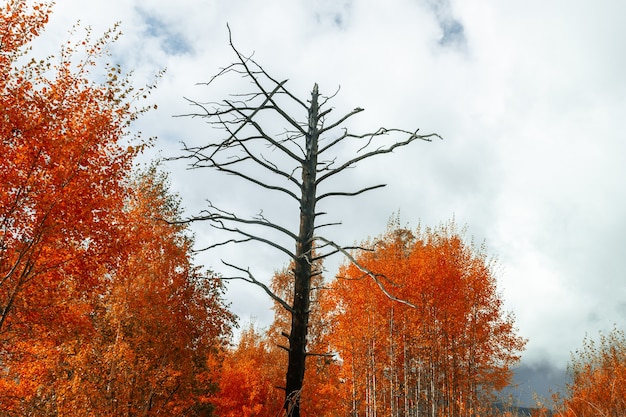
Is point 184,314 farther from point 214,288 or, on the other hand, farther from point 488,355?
point 488,355

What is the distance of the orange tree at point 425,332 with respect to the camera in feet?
78.8

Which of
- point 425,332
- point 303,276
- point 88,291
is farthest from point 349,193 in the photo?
point 425,332

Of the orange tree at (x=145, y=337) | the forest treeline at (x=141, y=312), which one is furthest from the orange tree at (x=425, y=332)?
the orange tree at (x=145, y=337)

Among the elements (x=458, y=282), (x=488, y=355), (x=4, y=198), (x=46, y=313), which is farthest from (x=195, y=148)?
(x=488, y=355)

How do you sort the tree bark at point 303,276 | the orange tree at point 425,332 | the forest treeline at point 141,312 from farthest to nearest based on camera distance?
the orange tree at point 425,332 < the forest treeline at point 141,312 < the tree bark at point 303,276

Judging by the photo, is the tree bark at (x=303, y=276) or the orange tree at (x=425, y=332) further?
the orange tree at (x=425, y=332)

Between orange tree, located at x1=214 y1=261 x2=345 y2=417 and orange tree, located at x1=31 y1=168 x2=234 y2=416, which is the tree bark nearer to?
orange tree, located at x1=31 y1=168 x2=234 y2=416

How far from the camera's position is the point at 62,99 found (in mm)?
14320

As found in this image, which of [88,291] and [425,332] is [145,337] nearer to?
[88,291]

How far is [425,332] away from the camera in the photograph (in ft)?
85.0

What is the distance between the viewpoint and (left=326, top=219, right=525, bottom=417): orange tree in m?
24.0

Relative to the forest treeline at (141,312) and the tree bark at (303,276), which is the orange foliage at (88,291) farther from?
the tree bark at (303,276)

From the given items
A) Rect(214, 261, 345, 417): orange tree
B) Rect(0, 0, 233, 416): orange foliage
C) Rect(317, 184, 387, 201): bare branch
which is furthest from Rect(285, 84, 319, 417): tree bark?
Rect(214, 261, 345, 417): orange tree

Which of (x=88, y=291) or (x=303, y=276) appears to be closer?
(x=303, y=276)
